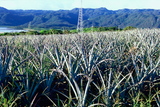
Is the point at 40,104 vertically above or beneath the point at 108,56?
beneath

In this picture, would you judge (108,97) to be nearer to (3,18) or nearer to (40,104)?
(40,104)

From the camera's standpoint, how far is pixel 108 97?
7.87 ft

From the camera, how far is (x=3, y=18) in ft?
648

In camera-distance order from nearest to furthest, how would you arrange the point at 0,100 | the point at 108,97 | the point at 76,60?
the point at 108,97, the point at 0,100, the point at 76,60

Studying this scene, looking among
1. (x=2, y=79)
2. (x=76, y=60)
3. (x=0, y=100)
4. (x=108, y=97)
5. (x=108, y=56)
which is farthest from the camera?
(x=108, y=56)

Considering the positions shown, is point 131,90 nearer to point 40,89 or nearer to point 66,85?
point 66,85

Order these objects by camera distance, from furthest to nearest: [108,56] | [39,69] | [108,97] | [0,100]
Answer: [108,56], [39,69], [0,100], [108,97]

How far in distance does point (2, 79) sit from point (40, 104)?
616 mm

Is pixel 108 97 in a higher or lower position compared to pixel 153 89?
higher

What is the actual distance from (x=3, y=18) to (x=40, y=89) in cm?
21020

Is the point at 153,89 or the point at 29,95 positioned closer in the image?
the point at 29,95

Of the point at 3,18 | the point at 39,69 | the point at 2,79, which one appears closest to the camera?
the point at 2,79

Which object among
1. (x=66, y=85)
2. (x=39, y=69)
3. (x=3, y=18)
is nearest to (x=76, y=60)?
→ (x=66, y=85)

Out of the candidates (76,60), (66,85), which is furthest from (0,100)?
(76,60)
